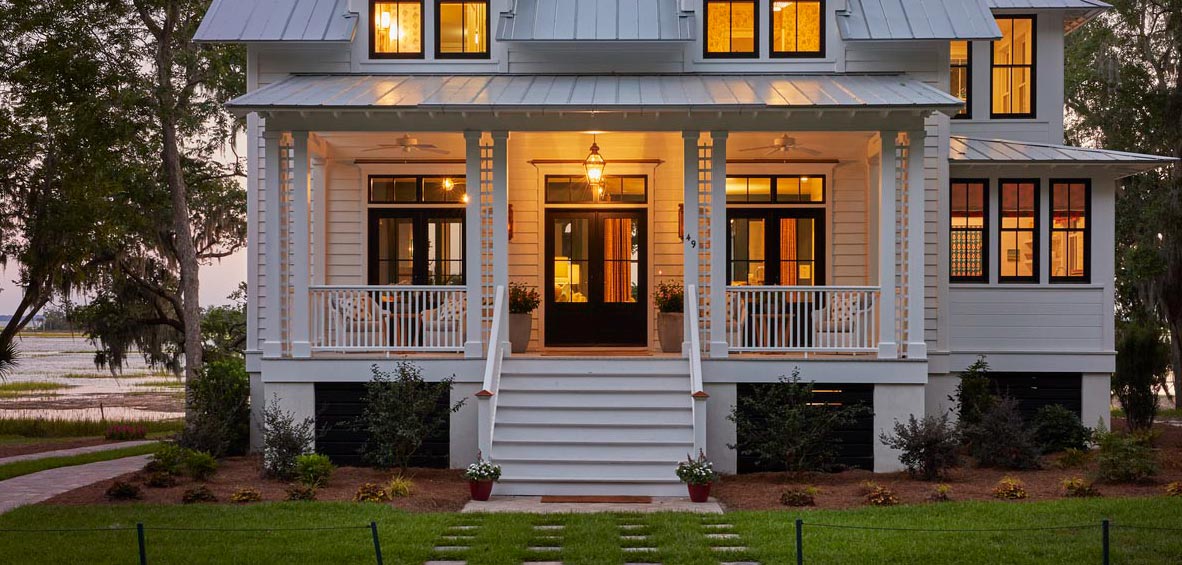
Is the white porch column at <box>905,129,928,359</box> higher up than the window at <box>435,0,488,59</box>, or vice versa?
the window at <box>435,0,488,59</box>

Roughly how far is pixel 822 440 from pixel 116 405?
1160 inches

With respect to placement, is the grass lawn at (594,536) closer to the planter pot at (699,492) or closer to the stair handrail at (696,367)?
the planter pot at (699,492)

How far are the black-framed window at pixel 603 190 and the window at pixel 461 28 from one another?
240cm

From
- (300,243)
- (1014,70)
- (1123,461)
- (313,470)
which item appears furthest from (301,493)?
(1014,70)

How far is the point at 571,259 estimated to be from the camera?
1645cm

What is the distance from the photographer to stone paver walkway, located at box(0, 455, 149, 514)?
1194 cm

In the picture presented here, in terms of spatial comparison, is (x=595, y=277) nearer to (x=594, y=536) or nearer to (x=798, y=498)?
(x=798, y=498)

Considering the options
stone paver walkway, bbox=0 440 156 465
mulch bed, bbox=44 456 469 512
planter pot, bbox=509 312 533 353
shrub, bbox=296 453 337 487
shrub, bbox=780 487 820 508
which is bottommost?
stone paver walkway, bbox=0 440 156 465

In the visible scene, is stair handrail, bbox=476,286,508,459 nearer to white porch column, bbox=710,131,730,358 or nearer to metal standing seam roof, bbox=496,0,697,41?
white porch column, bbox=710,131,730,358

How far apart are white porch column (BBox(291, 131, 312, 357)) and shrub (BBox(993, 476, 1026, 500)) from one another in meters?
7.84

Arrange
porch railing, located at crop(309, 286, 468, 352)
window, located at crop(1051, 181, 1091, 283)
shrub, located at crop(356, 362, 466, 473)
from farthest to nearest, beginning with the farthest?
window, located at crop(1051, 181, 1091, 283)
porch railing, located at crop(309, 286, 468, 352)
shrub, located at crop(356, 362, 466, 473)

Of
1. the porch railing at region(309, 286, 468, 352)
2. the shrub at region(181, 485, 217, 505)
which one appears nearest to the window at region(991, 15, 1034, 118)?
the porch railing at region(309, 286, 468, 352)

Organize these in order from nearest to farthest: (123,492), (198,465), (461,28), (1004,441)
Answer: (123,492)
(198,465)
(1004,441)
(461,28)

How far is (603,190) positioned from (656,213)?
33.2 inches
